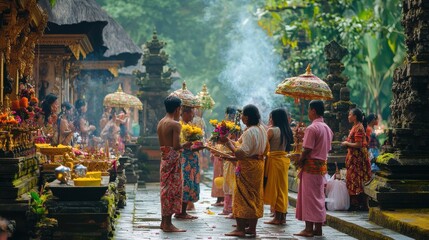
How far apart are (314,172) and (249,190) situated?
3.39 ft

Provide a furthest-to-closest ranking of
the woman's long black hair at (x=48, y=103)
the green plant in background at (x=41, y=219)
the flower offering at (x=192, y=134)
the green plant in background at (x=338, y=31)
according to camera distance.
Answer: the green plant in background at (x=338, y=31) → the woman's long black hair at (x=48, y=103) → the flower offering at (x=192, y=134) → the green plant in background at (x=41, y=219)

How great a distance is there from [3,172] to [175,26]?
49987 mm

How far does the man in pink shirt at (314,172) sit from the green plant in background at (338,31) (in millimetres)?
17535

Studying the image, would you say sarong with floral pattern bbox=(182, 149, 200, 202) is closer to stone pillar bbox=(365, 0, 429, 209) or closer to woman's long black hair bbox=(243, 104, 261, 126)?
stone pillar bbox=(365, 0, 429, 209)

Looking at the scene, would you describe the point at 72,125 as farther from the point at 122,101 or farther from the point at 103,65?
the point at 122,101

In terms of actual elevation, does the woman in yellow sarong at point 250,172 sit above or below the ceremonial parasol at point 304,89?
below

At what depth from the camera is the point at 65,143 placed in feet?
61.1

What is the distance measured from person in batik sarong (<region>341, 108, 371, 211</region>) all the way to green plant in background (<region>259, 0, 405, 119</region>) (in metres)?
14.7

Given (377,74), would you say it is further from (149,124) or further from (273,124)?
(273,124)

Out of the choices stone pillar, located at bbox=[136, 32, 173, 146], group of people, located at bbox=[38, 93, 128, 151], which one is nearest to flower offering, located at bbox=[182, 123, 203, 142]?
group of people, located at bbox=[38, 93, 128, 151]

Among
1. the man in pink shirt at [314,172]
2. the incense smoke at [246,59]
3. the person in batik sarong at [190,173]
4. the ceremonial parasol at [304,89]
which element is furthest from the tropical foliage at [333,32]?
the man in pink shirt at [314,172]

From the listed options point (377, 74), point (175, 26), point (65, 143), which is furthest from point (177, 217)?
point (175, 26)

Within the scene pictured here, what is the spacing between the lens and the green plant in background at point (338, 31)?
33.5m

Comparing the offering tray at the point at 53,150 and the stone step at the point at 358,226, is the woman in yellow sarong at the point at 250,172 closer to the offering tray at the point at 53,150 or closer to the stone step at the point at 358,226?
the stone step at the point at 358,226
